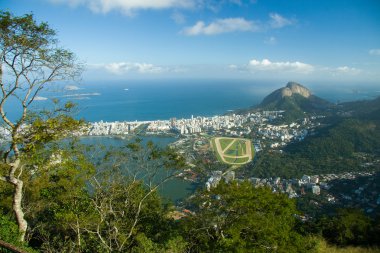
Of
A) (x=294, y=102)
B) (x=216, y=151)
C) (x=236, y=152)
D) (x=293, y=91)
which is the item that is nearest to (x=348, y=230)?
(x=236, y=152)

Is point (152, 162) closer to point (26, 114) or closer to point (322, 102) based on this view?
point (26, 114)

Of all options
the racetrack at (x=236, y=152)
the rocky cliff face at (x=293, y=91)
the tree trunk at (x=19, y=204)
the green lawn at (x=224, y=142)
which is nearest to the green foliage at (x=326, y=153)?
the racetrack at (x=236, y=152)

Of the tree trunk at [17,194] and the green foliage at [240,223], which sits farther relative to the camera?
the green foliage at [240,223]

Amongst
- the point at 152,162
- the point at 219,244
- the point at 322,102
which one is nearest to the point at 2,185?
the point at 152,162

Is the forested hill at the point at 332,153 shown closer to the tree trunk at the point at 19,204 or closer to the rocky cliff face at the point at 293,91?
the tree trunk at the point at 19,204

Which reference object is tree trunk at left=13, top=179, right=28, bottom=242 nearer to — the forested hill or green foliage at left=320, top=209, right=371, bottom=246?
green foliage at left=320, top=209, right=371, bottom=246

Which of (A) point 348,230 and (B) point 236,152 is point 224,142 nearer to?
(B) point 236,152

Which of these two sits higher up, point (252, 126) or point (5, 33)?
point (5, 33)

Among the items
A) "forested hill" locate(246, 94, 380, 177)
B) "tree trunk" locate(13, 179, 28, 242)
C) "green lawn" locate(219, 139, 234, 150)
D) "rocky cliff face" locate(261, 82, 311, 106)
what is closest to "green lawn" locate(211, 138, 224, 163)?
"green lawn" locate(219, 139, 234, 150)
